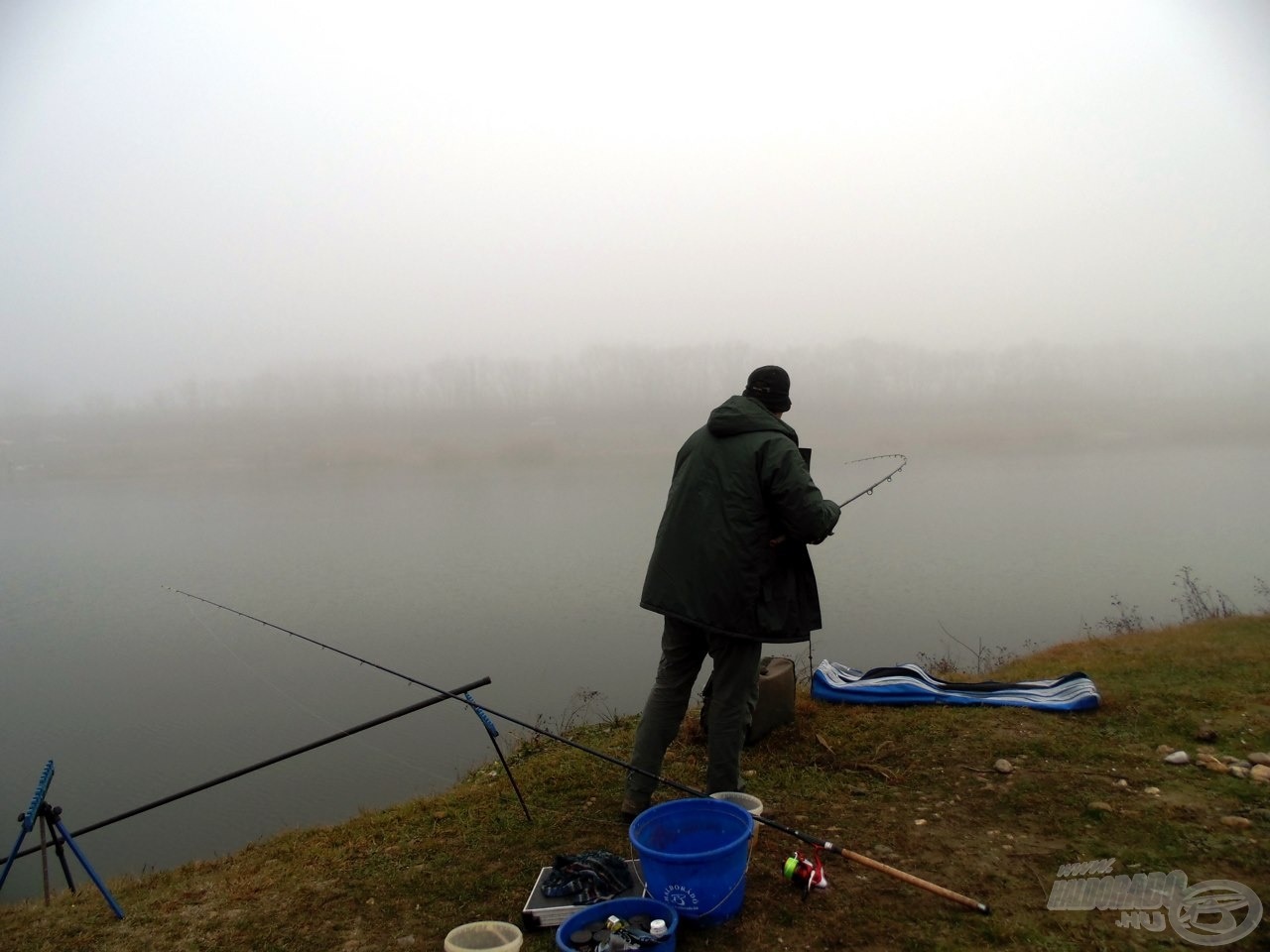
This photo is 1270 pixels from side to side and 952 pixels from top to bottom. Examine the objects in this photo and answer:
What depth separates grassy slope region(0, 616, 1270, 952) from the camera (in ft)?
7.80

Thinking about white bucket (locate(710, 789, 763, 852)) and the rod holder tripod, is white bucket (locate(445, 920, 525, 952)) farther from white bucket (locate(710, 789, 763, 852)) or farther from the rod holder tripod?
the rod holder tripod

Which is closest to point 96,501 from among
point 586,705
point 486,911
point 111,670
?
point 111,670

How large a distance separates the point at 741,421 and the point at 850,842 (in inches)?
65.1

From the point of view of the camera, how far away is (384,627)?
51.9ft

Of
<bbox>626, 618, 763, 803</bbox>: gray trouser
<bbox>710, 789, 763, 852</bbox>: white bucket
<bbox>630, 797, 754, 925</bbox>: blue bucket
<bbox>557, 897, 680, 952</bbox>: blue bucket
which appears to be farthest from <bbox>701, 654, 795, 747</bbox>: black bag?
<bbox>557, 897, 680, 952</bbox>: blue bucket

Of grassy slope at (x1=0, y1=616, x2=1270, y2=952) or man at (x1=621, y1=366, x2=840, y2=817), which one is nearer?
grassy slope at (x1=0, y1=616, x2=1270, y2=952)

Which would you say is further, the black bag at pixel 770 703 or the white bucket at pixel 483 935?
the black bag at pixel 770 703

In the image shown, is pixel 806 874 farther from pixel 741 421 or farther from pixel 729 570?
pixel 741 421

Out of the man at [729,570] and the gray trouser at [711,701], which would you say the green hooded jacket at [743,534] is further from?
the gray trouser at [711,701]

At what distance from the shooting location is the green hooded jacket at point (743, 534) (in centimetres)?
295

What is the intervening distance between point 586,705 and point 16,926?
6.37 meters

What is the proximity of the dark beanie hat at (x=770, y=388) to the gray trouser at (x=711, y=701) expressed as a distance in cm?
98

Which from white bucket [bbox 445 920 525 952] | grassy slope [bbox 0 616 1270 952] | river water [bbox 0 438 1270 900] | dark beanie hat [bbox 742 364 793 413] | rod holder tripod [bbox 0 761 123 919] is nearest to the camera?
white bucket [bbox 445 920 525 952]

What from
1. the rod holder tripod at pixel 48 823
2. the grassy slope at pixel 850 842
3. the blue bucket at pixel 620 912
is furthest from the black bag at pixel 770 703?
the rod holder tripod at pixel 48 823
